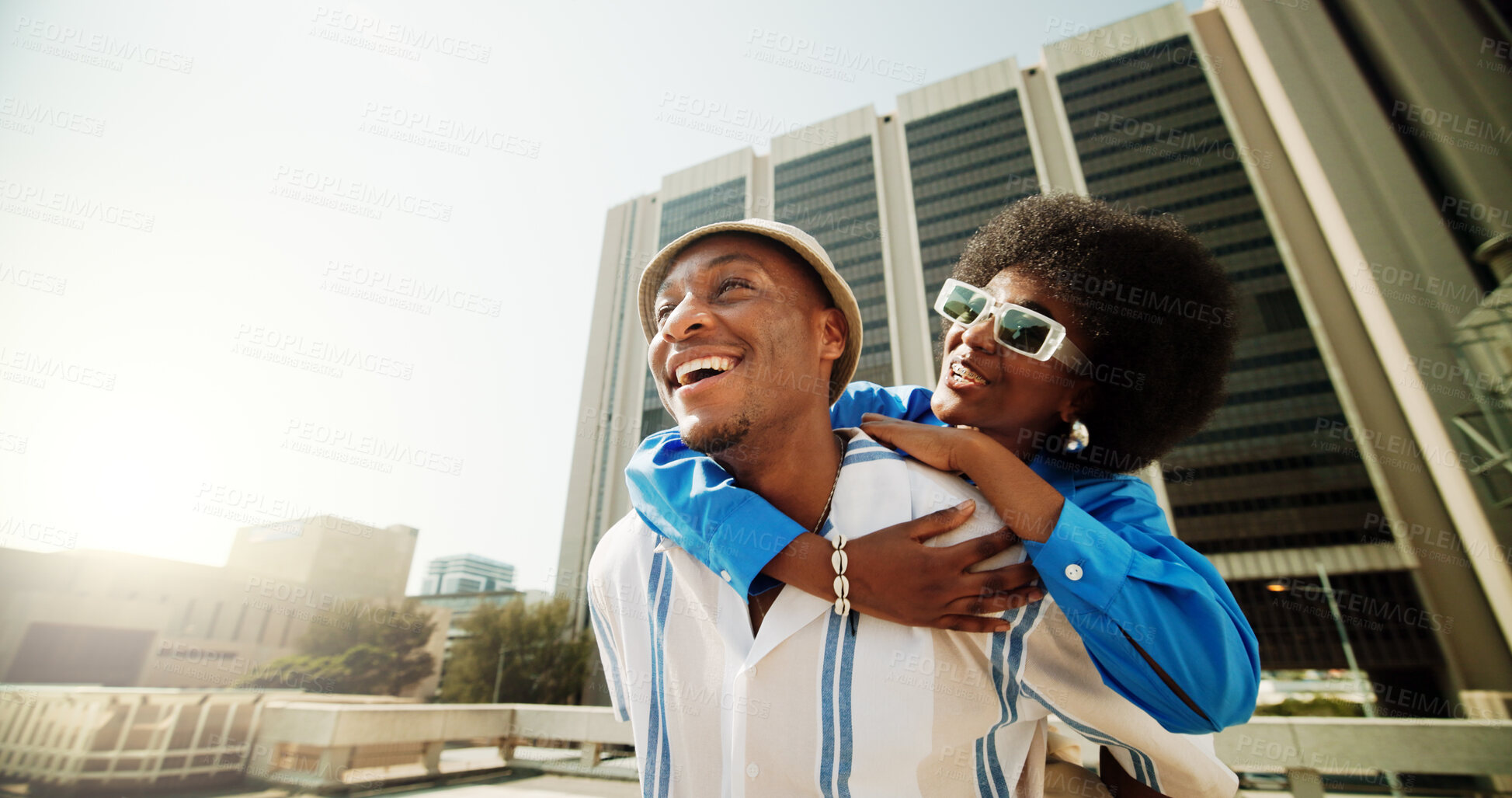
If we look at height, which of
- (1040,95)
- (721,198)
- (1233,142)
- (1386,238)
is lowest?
(1386,238)

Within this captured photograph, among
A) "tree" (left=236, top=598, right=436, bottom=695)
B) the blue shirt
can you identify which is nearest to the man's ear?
the blue shirt

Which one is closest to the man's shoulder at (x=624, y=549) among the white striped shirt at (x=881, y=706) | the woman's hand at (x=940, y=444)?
the white striped shirt at (x=881, y=706)

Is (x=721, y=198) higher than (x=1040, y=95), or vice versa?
(x=1040, y=95)

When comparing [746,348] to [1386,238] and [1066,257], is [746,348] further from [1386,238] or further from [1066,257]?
[1386,238]

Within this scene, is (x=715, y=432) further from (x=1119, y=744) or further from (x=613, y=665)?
(x=1119, y=744)

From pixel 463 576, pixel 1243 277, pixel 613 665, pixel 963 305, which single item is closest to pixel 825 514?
pixel 613 665

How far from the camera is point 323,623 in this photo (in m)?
42.0

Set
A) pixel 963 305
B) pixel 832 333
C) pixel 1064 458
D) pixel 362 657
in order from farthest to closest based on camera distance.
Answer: pixel 362 657 → pixel 963 305 → pixel 1064 458 → pixel 832 333

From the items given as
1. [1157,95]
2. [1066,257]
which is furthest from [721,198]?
[1066,257]

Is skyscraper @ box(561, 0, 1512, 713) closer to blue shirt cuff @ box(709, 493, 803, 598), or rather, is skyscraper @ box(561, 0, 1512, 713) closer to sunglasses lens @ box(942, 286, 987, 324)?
sunglasses lens @ box(942, 286, 987, 324)

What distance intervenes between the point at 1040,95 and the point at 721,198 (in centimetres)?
3424

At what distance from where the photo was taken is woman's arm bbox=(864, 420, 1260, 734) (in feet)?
3.66

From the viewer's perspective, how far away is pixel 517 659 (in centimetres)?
3975

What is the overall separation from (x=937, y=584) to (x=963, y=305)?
1252mm
